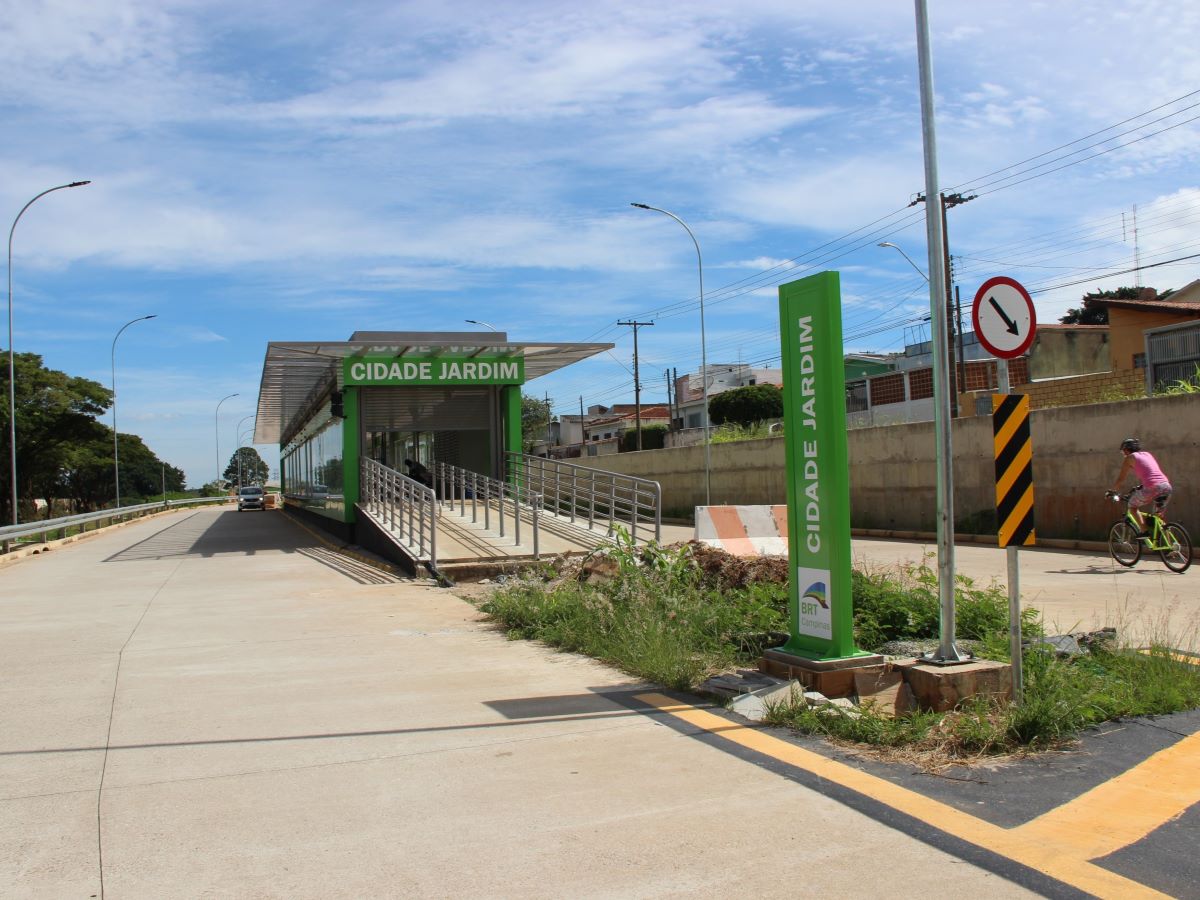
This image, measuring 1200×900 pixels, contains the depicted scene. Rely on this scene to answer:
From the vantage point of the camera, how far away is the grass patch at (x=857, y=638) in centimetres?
536

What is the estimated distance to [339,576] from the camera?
51.3 ft

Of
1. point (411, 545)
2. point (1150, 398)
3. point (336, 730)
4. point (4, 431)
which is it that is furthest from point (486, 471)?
point (4, 431)

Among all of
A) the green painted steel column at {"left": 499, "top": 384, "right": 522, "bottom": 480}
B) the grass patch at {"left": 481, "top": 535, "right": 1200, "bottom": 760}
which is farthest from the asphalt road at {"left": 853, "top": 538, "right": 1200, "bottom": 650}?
the green painted steel column at {"left": 499, "top": 384, "right": 522, "bottom": 480}

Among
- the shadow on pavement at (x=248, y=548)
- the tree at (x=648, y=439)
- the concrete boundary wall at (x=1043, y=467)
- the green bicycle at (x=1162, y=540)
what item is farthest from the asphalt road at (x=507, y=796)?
the tree at (x=648, y=439)

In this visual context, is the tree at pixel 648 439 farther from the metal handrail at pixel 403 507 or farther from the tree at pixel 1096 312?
the metal handrail at pixel 403 507

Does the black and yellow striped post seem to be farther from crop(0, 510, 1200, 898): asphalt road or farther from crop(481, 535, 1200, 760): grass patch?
crop(0, 510, 1200, 898): asphalt road

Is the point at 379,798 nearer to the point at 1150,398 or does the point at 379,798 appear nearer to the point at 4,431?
the point at 1150,398

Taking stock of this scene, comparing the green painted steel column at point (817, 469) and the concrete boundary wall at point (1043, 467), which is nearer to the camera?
the green painted steel column at point (817, 469)

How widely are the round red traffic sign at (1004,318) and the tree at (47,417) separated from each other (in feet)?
167

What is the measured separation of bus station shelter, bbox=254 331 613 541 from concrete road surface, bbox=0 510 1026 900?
41.9 ft

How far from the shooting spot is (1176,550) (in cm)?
1262

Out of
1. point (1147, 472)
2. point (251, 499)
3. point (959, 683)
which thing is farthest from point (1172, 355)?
point (251, 499)

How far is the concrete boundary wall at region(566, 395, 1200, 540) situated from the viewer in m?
15.4

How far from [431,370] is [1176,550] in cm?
1498
